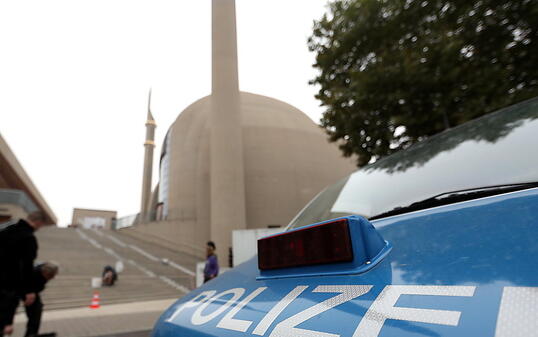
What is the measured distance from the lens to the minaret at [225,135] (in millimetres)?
23719

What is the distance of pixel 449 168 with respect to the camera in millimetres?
1362

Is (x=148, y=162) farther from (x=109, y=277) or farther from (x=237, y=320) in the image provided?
(x=237, y=320)

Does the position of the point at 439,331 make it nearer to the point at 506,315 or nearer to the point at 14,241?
the point at 506,315

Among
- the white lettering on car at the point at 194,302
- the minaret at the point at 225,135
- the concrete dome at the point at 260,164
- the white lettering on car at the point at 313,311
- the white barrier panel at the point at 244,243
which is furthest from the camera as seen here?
the concrete dome at the point at 260,164

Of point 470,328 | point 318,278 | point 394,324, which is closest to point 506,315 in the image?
point 470,328

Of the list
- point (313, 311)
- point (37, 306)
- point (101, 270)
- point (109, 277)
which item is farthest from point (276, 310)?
point (101, 270)

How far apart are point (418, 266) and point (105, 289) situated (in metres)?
15.3

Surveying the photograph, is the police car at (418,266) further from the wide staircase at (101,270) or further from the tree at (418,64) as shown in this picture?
the wide staircase at (101,270)

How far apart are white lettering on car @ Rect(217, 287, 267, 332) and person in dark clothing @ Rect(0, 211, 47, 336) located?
3.85 meters

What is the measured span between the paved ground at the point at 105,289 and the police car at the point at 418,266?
5.75 m

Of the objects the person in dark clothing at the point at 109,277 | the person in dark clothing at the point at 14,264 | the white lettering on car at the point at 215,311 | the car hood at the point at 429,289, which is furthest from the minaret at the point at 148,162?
the car hood at the point at 429,289

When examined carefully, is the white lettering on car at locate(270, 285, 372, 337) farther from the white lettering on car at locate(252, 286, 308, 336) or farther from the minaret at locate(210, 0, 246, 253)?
the minaret at locate(210, 0, 246, 253)

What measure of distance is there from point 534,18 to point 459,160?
733cm

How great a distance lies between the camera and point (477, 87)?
707 cm
